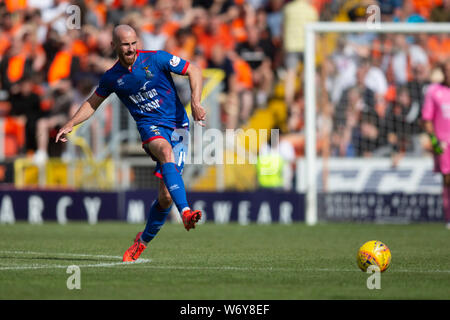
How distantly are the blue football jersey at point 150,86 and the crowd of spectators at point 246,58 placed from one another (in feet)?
29.4

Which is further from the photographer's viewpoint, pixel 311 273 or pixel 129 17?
pixel 129 17

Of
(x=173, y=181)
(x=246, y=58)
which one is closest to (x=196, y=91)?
(x=173, y=181)

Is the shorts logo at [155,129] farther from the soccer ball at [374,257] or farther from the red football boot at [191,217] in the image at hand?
the soccer ball at [374,257]

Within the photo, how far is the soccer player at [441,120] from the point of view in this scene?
16312 mm

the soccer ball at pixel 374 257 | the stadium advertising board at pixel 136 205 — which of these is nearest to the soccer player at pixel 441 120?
the stadium advertising board at pixel 136 205

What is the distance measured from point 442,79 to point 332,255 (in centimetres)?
661

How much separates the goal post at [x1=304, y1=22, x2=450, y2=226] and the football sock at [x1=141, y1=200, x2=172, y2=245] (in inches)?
304

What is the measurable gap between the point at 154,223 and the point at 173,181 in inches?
25.6

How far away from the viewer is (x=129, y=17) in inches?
856

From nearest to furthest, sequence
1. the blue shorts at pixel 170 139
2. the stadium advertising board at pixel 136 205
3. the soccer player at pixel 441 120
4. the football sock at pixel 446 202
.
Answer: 1. the blue shorts at pixel 170 139
2. the soccer player at pixel 441 120
3. the football sock at pixel 446 202
4. the stadium advertising board at pixel 136 205
